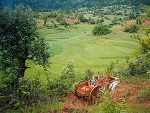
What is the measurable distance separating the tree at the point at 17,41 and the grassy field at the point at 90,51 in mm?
13381

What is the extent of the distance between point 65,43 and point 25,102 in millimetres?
42314

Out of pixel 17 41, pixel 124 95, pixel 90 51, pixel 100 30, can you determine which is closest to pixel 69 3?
pixel 100 30

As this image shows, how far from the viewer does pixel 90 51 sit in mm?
43906

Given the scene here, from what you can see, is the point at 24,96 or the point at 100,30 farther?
the point at 100,30

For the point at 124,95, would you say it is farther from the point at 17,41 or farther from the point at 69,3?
the point at 69,3

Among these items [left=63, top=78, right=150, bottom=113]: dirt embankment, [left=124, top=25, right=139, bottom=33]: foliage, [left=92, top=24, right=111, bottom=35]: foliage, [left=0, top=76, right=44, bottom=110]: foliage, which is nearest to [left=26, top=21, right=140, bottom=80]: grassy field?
[left=92, top=24, right=111, bottom=35]: foliage

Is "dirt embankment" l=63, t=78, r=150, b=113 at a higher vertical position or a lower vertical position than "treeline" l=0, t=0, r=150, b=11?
higher

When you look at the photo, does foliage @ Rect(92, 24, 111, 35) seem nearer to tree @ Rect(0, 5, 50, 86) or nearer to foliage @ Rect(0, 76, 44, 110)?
tree @ Rect(0, 5, 50, 86)

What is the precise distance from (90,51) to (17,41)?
30.3 m

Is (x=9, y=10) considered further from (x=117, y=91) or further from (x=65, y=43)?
(x=65, y=43)

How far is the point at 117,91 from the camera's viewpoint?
1409 centimetres

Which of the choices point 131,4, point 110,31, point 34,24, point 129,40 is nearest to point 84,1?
point 131,4

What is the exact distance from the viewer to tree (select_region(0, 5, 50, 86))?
13719mm

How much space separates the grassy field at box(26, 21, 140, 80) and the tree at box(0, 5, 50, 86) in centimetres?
→ 1338
